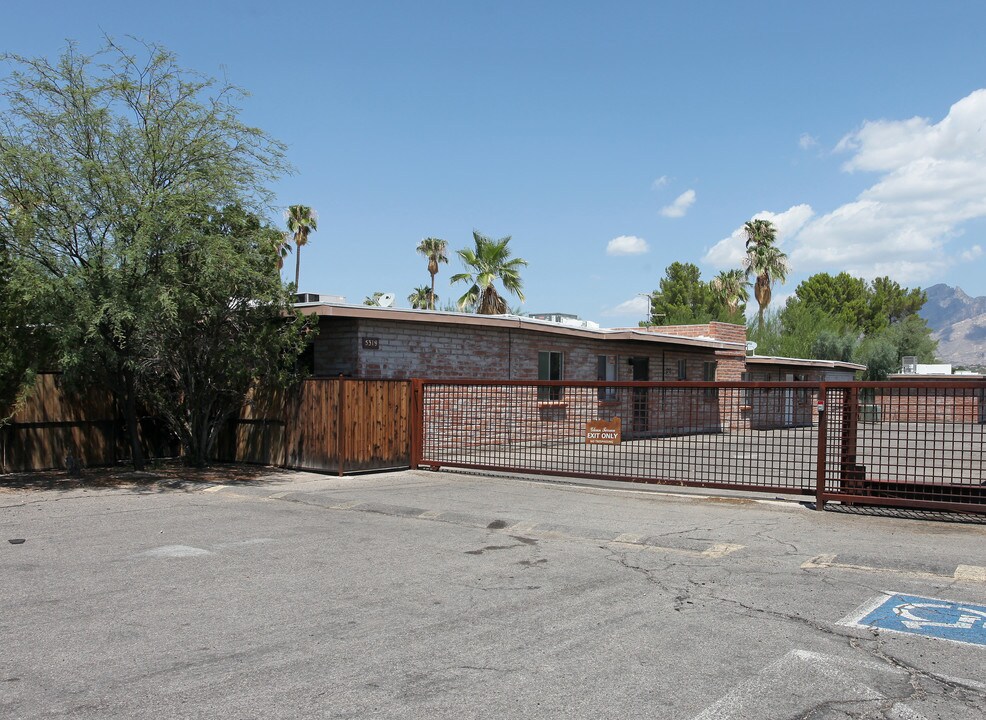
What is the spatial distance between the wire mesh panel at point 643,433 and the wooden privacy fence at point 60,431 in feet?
19.4

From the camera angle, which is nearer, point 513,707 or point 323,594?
point 513,707

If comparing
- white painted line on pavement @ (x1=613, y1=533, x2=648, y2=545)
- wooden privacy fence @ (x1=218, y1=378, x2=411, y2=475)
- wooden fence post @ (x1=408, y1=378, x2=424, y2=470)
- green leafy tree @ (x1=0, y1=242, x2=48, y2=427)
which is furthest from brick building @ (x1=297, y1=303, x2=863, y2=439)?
green leafy tree @ (x1=0, y1=242, x2=48, y2=427)

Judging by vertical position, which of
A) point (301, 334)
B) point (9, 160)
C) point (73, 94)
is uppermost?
point (73, 94)

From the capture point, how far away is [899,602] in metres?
6.79

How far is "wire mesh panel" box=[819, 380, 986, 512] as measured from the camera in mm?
10305

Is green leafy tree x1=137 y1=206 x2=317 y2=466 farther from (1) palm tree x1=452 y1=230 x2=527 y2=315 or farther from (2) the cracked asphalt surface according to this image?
(1) palm tree x1=452 y1=230 x2=527 y2=315

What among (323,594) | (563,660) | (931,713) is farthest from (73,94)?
(931,713)

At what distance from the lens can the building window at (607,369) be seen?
25125 mm

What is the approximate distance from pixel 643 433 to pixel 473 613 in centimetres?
791

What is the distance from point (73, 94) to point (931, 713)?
44.7ft

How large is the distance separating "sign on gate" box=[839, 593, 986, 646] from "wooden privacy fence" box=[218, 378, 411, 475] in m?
10.0

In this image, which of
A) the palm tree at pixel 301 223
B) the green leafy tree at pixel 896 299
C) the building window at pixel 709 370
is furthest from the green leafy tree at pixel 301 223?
the green leafy tree at pixel 896 299

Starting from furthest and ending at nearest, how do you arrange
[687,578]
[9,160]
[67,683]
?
[9,160], [687,578], [67,683]

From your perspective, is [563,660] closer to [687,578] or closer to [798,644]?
[798,644]
